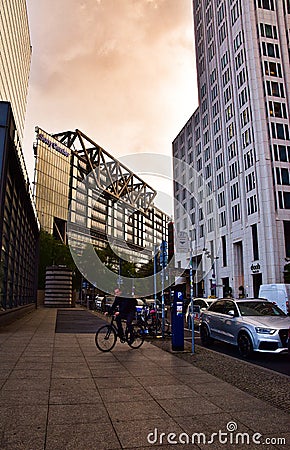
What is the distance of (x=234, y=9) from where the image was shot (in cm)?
5288

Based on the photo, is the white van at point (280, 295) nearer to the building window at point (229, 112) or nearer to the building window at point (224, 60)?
the building window at point (229, 112)

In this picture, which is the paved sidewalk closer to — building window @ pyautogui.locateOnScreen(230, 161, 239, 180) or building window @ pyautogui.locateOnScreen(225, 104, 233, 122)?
building window @ pyautogui.locateOnScreen(230, 161, 239, 180)

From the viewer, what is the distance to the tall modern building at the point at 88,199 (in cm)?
8419

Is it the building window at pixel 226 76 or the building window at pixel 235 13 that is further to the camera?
the building window at pixel 226 76

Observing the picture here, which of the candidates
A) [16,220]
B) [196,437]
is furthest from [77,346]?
[16,220]

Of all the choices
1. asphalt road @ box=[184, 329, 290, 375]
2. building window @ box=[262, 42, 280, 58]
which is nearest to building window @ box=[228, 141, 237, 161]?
building window @ box=[262, 42, 280, 58]

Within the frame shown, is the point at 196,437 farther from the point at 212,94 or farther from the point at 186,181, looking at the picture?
the point at 186,181

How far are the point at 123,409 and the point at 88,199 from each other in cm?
10139

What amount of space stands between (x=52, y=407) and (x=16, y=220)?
53.5ft

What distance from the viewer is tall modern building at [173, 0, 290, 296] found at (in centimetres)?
4441

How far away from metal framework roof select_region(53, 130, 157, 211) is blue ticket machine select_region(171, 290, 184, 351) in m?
94.4

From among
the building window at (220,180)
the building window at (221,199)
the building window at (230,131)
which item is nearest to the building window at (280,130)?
the building window at (230,131)

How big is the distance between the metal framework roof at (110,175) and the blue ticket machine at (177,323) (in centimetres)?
9439

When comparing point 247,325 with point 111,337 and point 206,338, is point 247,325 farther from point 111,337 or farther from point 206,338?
point 111,337
